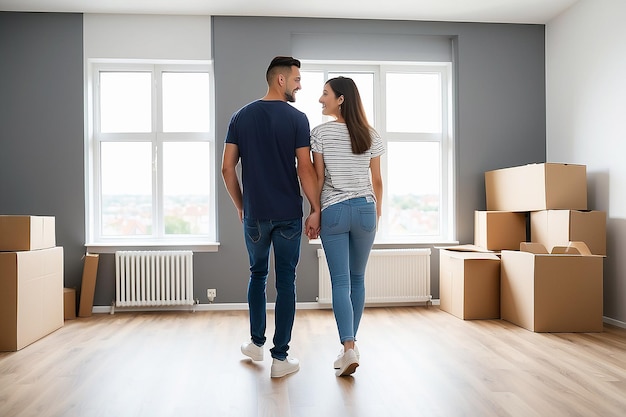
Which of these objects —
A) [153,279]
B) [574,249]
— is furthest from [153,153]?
[574,249]

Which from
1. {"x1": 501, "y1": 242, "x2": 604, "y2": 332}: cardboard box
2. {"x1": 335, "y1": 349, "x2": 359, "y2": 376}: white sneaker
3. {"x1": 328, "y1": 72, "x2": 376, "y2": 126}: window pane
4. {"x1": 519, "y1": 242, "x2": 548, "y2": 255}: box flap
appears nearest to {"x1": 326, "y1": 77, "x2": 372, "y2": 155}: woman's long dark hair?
{"x1": 335, "y1": 349, "x2": 359, "y2": 376}: white sneaker

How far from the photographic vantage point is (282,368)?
2.82 meters

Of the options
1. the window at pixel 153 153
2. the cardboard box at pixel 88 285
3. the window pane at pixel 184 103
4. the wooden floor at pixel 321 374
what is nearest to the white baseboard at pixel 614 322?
the wooden floor at pixel 321 374

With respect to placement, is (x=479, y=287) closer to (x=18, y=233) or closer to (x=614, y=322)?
(x=614, y=322)

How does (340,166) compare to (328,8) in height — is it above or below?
below

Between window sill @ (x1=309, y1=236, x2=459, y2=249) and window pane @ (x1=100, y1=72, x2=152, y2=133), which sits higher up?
Result: window pane @ (x1=100, y1=72, x2=152, y2=133)

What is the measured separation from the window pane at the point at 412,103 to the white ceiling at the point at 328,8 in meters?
0.59

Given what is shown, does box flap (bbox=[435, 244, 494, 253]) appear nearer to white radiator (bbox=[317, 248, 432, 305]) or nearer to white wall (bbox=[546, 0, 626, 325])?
white radiator (bbox=[317, 248, 432, 305])

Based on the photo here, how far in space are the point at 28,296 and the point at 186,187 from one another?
1.85 metres

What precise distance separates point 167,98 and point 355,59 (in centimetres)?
175

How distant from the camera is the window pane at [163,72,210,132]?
17.0 ft

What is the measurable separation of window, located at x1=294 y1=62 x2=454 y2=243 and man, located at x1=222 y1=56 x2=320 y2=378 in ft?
8.50

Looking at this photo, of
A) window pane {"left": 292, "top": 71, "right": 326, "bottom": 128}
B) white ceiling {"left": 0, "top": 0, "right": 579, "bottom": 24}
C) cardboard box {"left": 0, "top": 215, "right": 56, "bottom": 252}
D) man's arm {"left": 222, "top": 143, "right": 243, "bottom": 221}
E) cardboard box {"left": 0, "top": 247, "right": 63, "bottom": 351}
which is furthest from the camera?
window pane {"left": 292, "top": 71, "right": 326, "bottom": 128}

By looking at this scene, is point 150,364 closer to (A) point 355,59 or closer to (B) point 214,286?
(B) point 214,286
